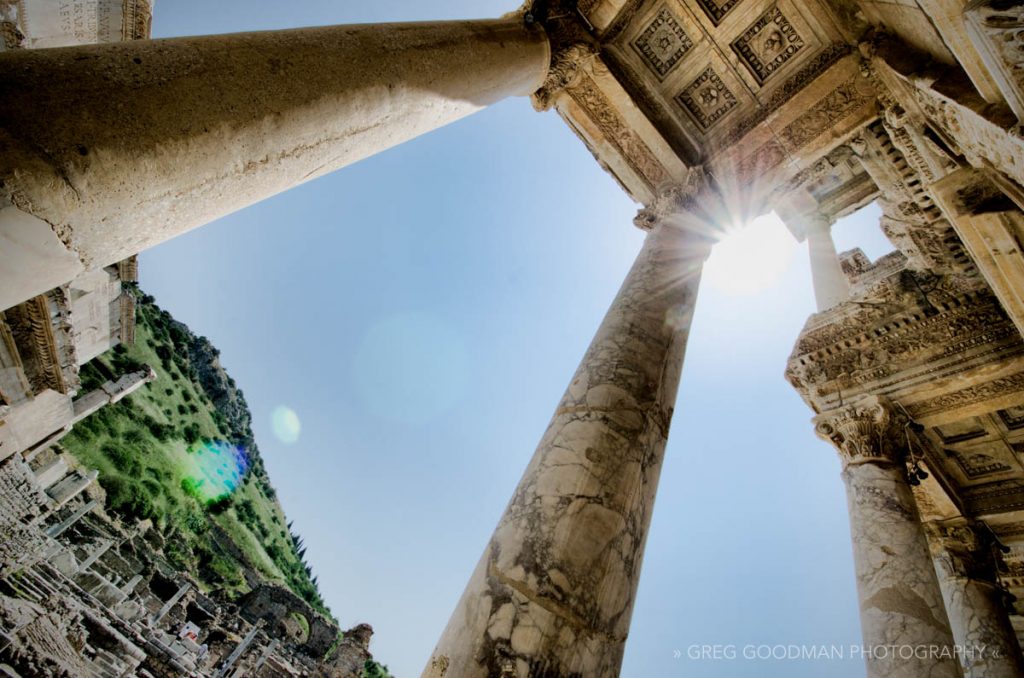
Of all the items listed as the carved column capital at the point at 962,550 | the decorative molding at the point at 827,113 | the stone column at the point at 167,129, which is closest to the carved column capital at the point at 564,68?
the decorative molding at the point at 827,113

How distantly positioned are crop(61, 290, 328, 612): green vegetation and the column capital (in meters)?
42.6

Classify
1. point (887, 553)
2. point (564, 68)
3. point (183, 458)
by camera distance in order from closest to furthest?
point (887, 553), point (564, 68), point (183, 458)

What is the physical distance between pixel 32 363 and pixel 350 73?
11.2 metres

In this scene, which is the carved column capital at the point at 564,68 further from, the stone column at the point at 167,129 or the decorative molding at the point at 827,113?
the stone column at the point at 167,129

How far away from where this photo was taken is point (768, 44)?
6.73 metres

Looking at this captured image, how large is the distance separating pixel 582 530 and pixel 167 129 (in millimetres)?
2637

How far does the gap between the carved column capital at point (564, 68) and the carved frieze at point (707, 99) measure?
6.27 ft

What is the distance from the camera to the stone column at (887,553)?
16.2 feet

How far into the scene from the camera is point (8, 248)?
1453 millimetres

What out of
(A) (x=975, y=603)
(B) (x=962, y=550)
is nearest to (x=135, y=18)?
(B) (x=962, y=550)

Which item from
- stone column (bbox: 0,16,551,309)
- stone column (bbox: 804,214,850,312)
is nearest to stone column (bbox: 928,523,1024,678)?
stone column (bbox: 804,214,850,312)

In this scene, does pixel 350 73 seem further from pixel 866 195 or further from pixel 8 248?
pixel 866 195

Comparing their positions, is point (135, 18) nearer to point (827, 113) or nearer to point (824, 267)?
point (827, 113)

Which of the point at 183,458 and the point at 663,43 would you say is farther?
the point at 183,458
